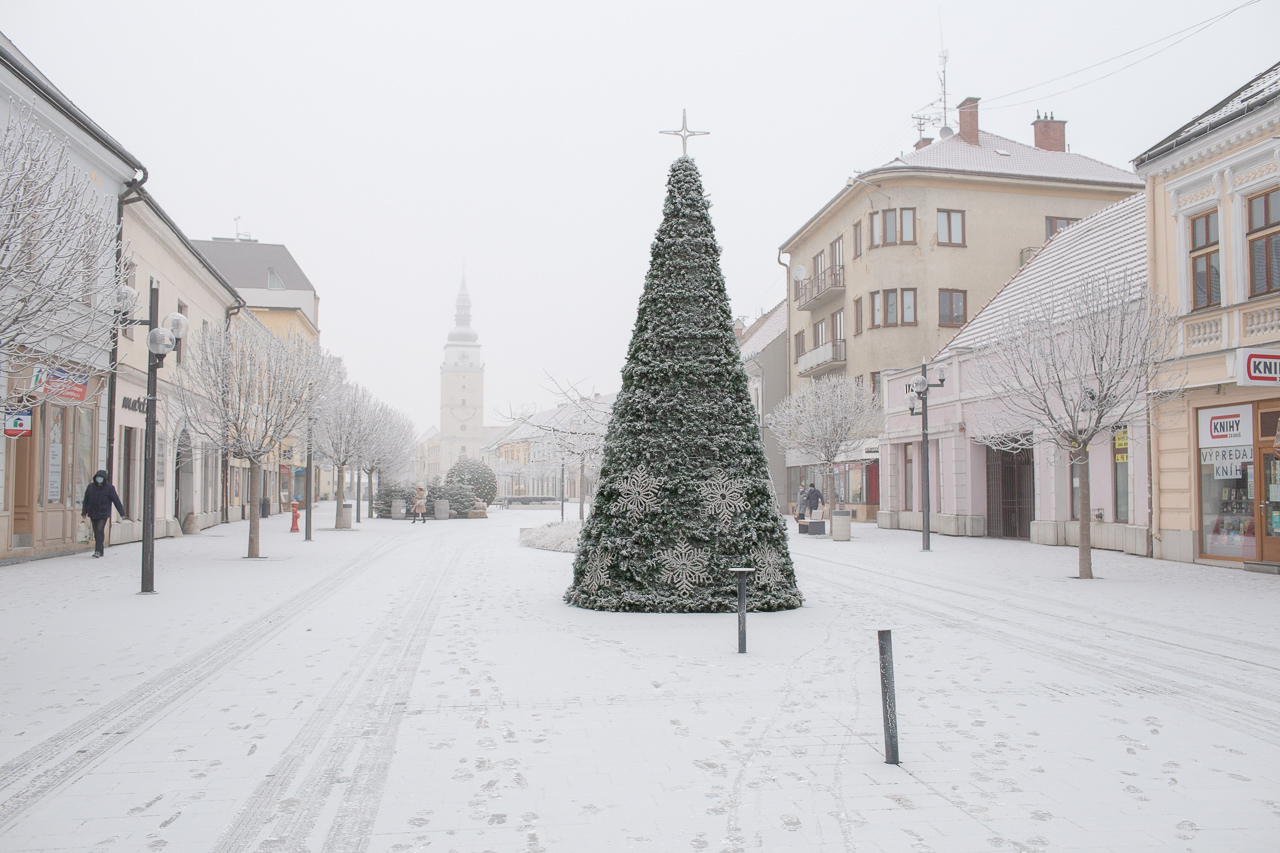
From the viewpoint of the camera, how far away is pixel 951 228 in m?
34.4

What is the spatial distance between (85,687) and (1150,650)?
9.09m

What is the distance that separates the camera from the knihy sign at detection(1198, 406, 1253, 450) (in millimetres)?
15597

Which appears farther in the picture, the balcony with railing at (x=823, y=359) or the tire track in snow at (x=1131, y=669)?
the balcony with railing at (x=823, y=359)

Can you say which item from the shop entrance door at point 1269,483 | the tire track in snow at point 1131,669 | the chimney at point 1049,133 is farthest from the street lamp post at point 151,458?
the chimney at point 1049,133

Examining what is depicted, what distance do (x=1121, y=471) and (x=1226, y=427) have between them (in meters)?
4.00

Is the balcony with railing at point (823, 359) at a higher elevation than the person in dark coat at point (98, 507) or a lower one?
higher

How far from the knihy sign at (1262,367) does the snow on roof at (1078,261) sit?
14.6 ft

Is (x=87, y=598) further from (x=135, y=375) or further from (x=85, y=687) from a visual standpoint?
(x=135, y=375)

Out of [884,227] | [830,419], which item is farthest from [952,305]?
[830,419]

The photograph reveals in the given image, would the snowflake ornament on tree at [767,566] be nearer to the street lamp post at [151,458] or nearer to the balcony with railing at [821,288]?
the street lamp post at [151,458]

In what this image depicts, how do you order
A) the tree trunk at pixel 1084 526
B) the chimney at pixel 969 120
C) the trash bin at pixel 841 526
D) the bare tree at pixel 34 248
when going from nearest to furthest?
the bare tree at pixel 34 248 < the tree trunk at pixel 1084 526 < the trash bin at pixel 841 526 < the chimney at pixel 969 120

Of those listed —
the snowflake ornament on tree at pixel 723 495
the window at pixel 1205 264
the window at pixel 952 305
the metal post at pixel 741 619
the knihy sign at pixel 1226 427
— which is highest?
the window at pixel 952 305

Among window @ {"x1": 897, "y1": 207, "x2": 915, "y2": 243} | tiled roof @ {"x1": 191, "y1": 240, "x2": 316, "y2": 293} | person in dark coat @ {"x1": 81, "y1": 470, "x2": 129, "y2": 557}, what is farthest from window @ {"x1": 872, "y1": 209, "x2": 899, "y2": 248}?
tiled roof @ {"x1": 191, "y1": 240, "x2": 316, "y2": 293}

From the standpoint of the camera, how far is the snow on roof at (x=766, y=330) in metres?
51.8
